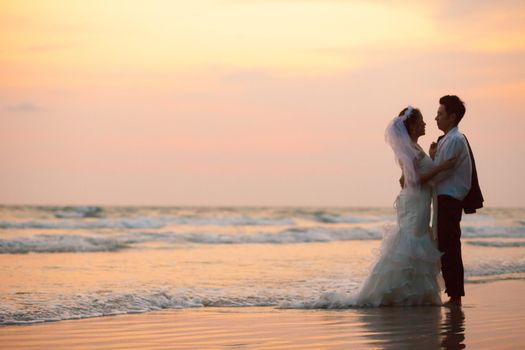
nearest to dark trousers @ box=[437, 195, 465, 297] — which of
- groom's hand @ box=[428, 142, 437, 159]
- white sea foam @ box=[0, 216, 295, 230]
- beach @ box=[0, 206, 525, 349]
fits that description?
beach @ box=[0, 206, 525, 349]

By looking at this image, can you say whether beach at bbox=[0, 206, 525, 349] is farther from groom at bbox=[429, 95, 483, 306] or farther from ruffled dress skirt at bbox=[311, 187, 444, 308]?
groom at bbox=[429, 95, 483, 306]

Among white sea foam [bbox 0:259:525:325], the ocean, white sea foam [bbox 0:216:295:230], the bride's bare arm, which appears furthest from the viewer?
white sea foam [bbox 0:216:295:230]

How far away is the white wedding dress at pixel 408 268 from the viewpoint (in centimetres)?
830

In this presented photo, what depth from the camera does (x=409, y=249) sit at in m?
8.33

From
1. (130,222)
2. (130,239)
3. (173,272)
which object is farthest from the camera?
(130,222)

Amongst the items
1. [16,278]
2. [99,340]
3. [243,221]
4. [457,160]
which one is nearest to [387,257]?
[457,160]

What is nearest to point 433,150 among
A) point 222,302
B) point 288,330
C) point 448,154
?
point 448,154

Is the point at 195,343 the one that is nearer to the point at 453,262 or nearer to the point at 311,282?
the point at 453,262

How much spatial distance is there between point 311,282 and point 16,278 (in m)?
4.21

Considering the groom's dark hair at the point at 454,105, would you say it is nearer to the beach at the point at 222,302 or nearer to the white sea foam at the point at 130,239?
the beach at the point at 222,302

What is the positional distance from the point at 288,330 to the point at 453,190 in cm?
265

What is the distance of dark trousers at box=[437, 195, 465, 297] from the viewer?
8297mm

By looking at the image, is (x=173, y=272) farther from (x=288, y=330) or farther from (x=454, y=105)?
(x=288, y=330)

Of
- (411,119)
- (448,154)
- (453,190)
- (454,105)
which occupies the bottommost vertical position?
(453,190)
